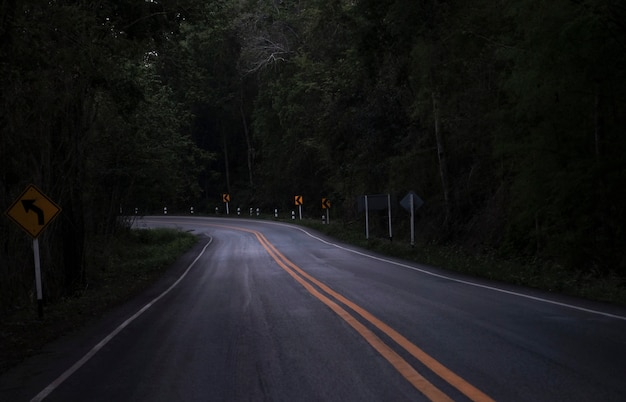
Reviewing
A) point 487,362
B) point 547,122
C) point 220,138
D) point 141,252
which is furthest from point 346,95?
point 220,138

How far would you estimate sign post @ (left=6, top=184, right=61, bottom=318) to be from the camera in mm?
12547

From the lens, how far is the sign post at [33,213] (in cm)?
1255

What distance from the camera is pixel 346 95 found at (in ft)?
132

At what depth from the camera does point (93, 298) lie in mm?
16109

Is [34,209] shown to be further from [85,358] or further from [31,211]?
[85,358]

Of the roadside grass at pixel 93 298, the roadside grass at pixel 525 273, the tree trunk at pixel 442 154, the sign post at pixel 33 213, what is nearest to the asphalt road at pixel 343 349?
the roadside grass at pixel 93 298

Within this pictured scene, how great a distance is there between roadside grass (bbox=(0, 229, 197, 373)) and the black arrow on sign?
189 cm

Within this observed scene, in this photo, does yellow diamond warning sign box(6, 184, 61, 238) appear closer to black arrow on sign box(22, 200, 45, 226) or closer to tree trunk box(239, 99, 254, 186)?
black arrow on sign box(22, 200, 45, 226)

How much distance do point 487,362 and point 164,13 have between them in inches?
491

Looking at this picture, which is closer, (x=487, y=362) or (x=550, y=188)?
(x=487, y=362)

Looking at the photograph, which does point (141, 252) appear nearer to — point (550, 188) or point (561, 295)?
point (550, 188)

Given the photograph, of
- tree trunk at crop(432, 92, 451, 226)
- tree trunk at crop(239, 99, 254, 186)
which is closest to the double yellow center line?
tree trunk at crop(432, 92, 451, 226)

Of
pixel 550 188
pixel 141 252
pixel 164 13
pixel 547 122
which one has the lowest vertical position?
pixel 141 252

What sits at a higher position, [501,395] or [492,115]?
[492,115]
